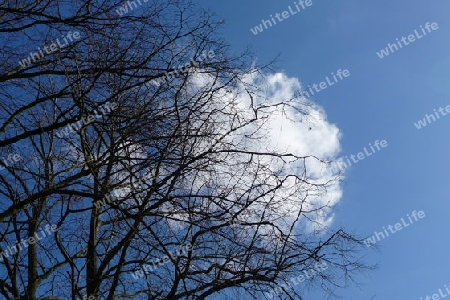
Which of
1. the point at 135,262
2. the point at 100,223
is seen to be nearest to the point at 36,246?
the point at 100,223

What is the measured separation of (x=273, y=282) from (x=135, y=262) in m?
1.58

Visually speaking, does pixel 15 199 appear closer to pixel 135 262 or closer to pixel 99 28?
pixel 135 262

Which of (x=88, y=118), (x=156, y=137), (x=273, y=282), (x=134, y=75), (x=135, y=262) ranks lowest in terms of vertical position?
(x=273, y=282)

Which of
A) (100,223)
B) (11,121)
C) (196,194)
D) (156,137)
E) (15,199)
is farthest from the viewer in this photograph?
(100,223)

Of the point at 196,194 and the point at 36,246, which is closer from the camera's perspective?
the point at 196,194

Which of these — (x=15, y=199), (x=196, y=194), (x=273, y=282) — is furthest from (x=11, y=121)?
(x=273, y=282)

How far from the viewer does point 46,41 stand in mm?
4883

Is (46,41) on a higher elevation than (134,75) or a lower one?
higher

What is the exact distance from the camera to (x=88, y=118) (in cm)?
451

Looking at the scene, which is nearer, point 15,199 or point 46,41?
point 46,41

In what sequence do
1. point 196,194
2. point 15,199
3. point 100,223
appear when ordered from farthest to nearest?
point 100,223 < point 15,199 < point 196,194

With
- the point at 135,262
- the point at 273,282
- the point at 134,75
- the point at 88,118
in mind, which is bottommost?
the point at 273,282

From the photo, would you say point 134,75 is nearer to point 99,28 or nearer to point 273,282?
point 99,28

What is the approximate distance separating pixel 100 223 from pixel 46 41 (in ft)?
8.64
